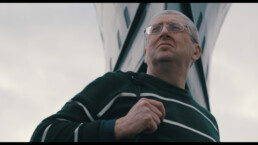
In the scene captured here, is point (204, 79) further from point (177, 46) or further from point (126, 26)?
point (177, 46)

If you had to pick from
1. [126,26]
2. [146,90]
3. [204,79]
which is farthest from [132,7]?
[146,90]

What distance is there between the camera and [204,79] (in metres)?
10.6

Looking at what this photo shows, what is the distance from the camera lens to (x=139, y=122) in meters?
1.60

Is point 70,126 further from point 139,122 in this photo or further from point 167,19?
point 167,19

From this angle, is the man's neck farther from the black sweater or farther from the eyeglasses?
the eyeglasses

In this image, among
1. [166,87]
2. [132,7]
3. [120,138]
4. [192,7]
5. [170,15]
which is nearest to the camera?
[120,138]

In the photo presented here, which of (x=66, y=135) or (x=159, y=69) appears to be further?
(x=159, y=69)

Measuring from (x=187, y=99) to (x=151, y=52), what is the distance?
1.46ft

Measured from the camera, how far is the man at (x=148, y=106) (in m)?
1.63

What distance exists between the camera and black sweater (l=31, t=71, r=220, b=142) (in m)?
1.65

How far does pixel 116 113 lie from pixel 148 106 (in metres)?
0.28

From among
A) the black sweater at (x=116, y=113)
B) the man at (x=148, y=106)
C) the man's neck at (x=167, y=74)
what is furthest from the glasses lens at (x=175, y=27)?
the black sweater at (x=116, y=113)

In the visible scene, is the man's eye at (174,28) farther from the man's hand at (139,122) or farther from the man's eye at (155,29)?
the man's hand at (139,122)

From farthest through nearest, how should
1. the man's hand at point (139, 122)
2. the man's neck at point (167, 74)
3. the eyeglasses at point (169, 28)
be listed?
the eyeglasses at point (169, 28), the man's neck at point (167, 74), the man's hand at point (139, 122)
